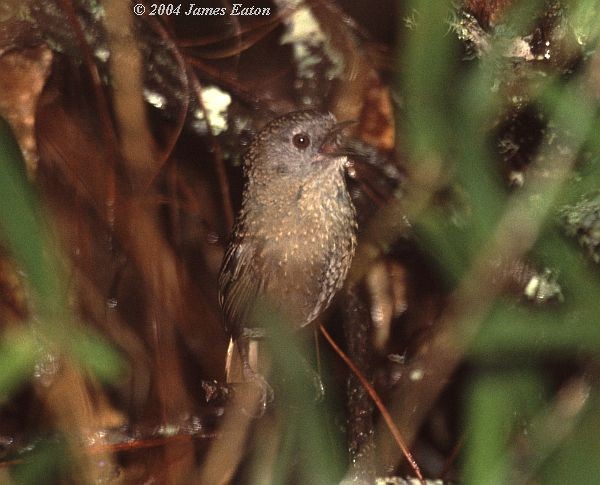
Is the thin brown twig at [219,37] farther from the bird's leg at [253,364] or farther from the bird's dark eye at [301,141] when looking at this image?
the bird's leg at [253,364]

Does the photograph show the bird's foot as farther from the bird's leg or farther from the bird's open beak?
the bird's open beak

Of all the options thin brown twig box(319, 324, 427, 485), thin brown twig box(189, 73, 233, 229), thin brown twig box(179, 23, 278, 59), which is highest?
thin brown twig box(179, 23, 278, 59)

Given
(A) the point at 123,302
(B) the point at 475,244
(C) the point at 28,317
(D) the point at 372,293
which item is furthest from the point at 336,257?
(C) the point at 28,317

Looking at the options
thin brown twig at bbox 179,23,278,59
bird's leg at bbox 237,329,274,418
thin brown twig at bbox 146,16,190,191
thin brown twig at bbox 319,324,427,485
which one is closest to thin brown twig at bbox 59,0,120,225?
thin brown twig at bbox 146,16,190,191

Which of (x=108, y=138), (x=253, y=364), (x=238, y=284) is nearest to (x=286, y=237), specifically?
(x=238, y=284)

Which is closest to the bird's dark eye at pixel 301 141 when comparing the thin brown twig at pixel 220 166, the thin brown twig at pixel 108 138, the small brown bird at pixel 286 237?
the small brown bird at pixel 286 237

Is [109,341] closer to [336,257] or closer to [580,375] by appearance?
[336,257]

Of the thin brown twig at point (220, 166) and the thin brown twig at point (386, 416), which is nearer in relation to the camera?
Answer: the thin brown twig at point (386, 416)
